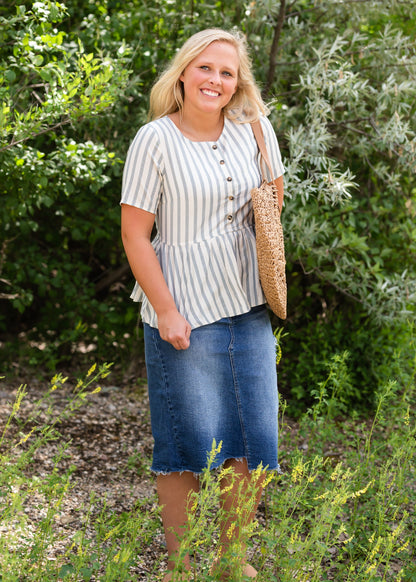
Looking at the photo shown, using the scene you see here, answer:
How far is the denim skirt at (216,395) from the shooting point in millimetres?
2141

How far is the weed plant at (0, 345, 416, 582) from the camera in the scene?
6.16 ft

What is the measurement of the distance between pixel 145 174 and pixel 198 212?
0.20 meters

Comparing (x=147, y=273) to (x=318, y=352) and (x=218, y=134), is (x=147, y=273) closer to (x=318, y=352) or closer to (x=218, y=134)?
(x=218, y=134)

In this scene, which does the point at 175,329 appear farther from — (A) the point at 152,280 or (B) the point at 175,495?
(B) the point at 175,495

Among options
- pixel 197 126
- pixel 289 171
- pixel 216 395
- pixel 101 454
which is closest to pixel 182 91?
pixel 197 126

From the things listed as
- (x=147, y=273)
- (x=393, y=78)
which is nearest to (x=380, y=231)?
(x=393, y=78)

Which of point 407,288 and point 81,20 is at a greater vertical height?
point 81,20

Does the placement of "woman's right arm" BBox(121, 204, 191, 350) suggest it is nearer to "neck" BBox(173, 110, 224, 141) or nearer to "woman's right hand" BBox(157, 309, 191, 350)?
"woman's right hand" BBox(157, 309, 191, 350)

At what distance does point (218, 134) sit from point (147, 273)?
53 cm

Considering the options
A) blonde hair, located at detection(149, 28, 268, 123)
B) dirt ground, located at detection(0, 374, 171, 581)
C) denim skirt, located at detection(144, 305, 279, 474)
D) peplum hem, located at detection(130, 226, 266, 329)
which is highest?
blonde hair, located at detection(149, 28, 268, 123)

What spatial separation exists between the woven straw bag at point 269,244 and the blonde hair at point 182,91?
7.4 inches

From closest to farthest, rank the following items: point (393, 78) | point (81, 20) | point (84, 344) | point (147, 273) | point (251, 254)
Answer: point (147, 273)
point (251, 254)
point (393, 78)
point (81, 20)
point (84, 344)

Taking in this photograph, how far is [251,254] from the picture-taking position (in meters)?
2.24

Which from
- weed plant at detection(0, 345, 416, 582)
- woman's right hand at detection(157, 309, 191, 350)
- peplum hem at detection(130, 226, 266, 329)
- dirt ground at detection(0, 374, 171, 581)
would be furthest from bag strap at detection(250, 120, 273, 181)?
dirt ground at detection(0, 374, 171, 581)
